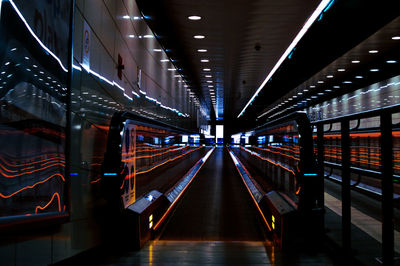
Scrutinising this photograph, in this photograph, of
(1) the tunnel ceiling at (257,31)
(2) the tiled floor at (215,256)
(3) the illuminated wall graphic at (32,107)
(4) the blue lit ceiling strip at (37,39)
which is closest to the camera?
(3) the illuminated wall graphic at (32,107)

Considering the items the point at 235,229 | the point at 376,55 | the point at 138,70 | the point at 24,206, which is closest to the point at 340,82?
the point at 376,55

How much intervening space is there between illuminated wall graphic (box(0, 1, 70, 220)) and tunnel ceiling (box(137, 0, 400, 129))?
5367 millimetres

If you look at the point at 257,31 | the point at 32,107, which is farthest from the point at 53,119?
the point at 257,31

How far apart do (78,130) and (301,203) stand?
2666 millimetres

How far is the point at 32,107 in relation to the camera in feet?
8.65

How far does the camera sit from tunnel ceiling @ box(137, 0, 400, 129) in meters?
8.22

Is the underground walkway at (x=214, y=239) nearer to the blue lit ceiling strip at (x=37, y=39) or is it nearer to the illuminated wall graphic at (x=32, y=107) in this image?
the illuminated wall graphic at (x=32, y=107)

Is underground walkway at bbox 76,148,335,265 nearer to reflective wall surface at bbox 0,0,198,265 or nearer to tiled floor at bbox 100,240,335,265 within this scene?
tiled floor at bbox 100,240,335,265

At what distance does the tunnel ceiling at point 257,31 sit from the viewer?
8.22 m

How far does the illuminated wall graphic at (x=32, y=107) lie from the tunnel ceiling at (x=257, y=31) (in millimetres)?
5367

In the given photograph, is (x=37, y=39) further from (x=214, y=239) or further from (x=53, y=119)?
(x=214, y=239)

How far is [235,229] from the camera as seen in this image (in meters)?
5.74

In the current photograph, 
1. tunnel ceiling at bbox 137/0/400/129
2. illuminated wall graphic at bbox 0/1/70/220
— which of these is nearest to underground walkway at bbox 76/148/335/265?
illuminated wall graphic at bbox 0/1/70/220

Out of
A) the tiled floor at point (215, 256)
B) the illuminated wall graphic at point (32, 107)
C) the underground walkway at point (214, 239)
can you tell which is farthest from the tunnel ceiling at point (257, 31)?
the tiled floor at point (215, 256)
